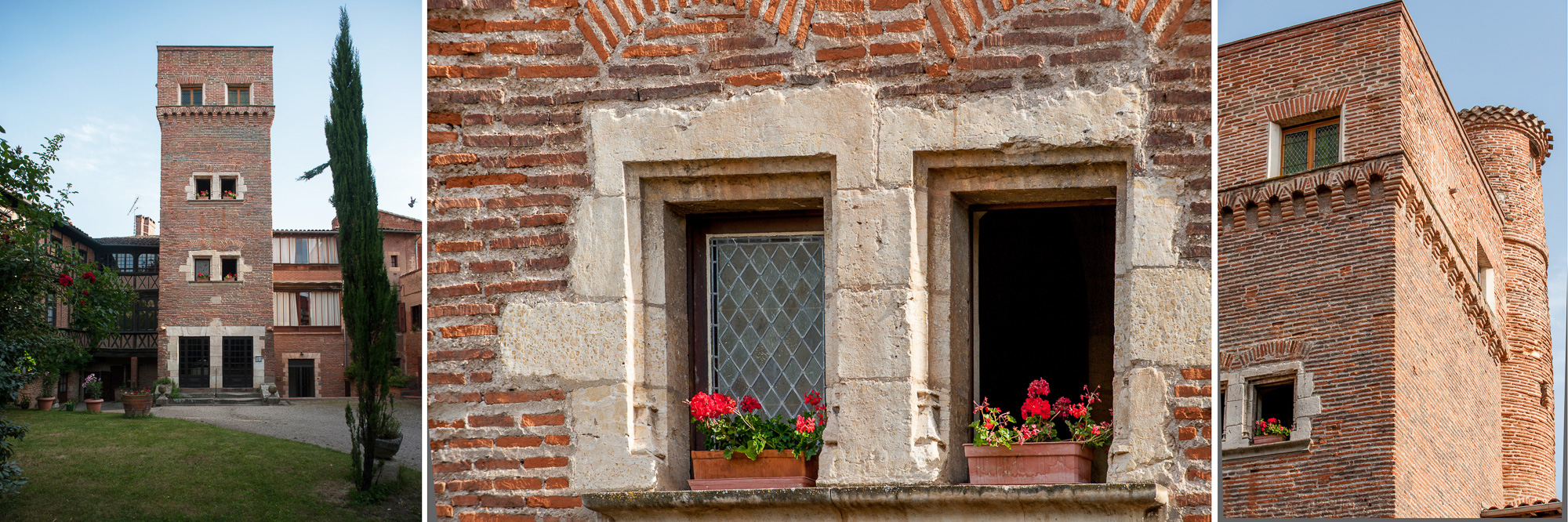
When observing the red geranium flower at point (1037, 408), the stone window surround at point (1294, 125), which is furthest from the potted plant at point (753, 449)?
the stone window surround at point (1294, 125)

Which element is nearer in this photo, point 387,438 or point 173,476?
point 173,476

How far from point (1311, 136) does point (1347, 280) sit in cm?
213

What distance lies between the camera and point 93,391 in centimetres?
967

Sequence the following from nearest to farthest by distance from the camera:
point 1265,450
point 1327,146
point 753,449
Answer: point 753,449 → point 1265,450 → point 1327,146

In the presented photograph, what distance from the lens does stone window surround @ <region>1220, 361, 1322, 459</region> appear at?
1592 centimetres

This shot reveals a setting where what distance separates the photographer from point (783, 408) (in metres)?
5.09

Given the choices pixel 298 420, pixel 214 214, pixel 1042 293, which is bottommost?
pixel 298 420

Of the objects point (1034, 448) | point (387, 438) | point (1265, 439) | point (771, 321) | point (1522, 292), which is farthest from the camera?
point (1522, 292)

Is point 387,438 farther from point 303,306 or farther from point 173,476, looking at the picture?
point 173,476

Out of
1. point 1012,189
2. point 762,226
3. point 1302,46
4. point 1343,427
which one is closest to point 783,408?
point 762,226

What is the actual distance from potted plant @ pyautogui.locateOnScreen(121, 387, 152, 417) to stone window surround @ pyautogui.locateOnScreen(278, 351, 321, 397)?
0.95 m

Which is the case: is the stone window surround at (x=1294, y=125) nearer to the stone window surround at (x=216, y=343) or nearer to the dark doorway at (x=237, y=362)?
the stone window surround at (x=216, y=343)

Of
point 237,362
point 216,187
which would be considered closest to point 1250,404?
point 237,362

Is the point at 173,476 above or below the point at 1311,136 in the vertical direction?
below
